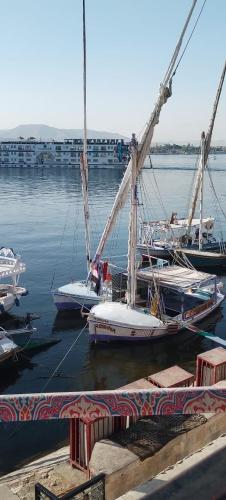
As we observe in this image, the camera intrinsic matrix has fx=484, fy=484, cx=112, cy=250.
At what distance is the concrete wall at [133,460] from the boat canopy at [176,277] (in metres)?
17.2

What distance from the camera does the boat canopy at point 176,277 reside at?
33156mm

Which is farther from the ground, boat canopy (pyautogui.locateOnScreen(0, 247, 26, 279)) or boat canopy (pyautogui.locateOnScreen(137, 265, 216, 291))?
boat canopy (pyautogui.locateOnScreen(0, 247, 26, 279))

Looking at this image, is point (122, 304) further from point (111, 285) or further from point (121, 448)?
point (121, 448)

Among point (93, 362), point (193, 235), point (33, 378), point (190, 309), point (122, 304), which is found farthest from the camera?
point (193, 235)

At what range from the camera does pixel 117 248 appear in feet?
208

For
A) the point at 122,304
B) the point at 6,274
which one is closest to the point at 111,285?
the point at 122,304

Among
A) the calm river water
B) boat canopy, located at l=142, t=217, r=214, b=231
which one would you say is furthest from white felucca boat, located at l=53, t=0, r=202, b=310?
boat canopy, located at l=142, t=217, r=214, b=231

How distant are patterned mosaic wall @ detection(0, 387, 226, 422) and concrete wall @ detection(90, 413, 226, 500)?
2.20m

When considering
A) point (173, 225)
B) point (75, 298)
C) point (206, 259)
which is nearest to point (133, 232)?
point (75, 298)

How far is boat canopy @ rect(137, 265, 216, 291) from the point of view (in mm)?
33156

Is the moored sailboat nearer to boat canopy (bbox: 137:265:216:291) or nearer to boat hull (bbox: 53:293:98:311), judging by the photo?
boat hull (bbox: 53:293:98:311)

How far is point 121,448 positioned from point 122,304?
60.5 feet

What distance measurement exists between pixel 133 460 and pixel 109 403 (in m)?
2.86

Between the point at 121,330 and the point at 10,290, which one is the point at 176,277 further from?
the point at 10,290
